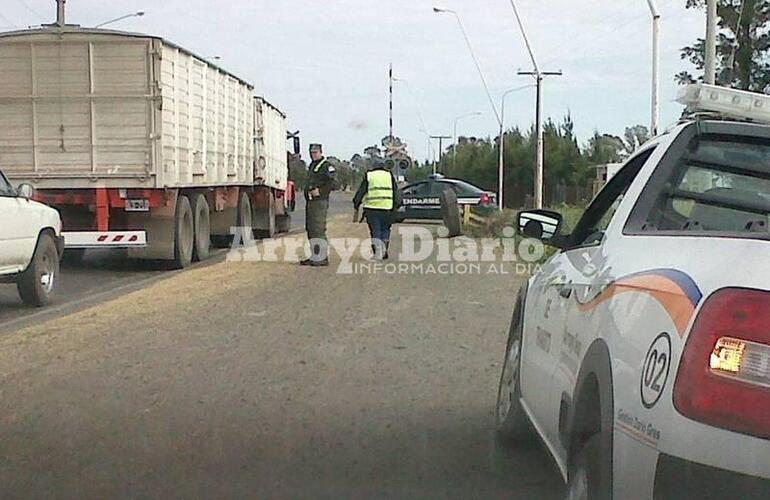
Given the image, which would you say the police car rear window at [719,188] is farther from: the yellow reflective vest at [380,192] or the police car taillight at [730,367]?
the yellow reflective vest at [380,192]

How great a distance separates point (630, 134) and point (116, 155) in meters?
29.7

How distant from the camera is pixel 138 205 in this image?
16.7 meters

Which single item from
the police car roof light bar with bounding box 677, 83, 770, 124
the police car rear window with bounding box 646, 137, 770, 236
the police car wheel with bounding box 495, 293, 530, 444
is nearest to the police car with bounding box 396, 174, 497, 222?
the police car wheel with bounding box 495, 293, 530, 444

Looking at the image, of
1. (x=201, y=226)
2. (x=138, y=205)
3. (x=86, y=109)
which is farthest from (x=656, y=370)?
(x=201, y=226)

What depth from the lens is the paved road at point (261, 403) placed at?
18.5ft

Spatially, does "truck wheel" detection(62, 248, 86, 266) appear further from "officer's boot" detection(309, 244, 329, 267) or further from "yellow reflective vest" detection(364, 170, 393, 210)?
"yellow reflective vest" detection(364, 170, 393, 210)

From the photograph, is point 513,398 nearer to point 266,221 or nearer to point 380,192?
point 380,192

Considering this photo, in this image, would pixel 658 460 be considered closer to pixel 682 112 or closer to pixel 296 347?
pixel 682 112

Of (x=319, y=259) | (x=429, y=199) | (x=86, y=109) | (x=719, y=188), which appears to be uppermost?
(x=86, y=109)

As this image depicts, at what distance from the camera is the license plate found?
54.5 feet

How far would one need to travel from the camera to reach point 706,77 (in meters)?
18.0

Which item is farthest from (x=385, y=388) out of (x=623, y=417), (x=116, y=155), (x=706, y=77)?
(x=706, y=77)

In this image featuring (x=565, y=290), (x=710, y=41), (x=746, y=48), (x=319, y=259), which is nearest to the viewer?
(x=565, y=290)

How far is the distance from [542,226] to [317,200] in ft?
38.8
